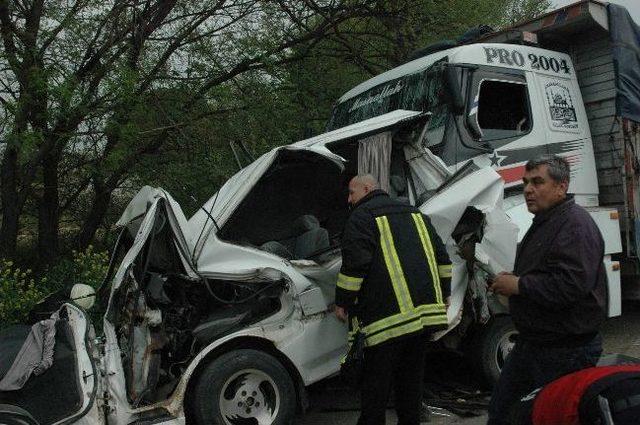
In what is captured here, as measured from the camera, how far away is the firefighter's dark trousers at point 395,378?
348 cm

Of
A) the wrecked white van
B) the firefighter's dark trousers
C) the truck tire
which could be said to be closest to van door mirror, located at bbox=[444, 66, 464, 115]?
the wrecked white van

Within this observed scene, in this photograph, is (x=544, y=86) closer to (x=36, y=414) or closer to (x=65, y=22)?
(x=65, y=22)

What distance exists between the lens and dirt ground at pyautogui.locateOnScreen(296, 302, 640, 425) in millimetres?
4594

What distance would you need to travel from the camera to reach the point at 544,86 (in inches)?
237

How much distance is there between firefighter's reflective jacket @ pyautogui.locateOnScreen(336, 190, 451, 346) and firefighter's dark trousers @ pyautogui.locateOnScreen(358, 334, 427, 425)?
113mm

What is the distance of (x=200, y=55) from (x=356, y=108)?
7.36 ft

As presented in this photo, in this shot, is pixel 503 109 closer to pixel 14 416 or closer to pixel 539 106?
pixel 539 106

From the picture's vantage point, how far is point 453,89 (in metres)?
5.29

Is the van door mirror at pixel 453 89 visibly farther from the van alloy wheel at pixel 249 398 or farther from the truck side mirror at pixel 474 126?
the van alloy wheel at pixel 249 398

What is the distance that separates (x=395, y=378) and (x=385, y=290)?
2.04 feet

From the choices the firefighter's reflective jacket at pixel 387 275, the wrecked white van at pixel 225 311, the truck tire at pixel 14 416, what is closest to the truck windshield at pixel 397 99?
the wrecked white van at pixel 225 311

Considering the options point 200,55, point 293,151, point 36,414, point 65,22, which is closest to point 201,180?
point 200,55

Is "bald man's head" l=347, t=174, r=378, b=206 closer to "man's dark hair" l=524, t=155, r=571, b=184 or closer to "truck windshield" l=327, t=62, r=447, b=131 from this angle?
"man's dark hair" l=524, t=155, r=571, b=184

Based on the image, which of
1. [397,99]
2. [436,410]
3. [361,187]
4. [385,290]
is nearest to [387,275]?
[385,290]
